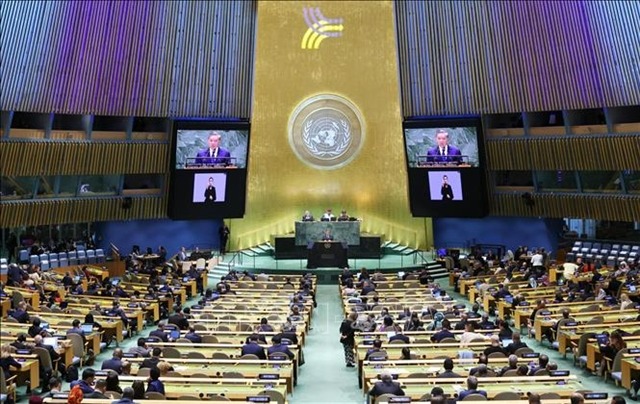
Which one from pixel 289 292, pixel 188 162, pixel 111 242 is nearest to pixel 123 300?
pixel 289 292

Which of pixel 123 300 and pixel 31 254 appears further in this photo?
pixel 31 254

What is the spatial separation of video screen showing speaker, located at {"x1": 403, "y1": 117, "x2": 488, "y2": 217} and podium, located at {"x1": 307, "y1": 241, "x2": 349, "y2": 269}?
141 inches

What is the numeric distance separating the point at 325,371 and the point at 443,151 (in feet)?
46.3

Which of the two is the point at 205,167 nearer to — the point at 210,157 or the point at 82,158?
the point at 210,157

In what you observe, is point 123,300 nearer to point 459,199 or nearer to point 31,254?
point 31,254

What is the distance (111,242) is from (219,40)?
29.0ft

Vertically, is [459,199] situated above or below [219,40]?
below

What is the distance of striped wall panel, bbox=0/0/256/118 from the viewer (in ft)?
80.2

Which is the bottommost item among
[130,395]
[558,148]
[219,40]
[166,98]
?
[130,395]

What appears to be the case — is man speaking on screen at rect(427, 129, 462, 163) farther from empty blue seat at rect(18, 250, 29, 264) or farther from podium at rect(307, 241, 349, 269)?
empty blue seat at rect(18, 250, 29, 264)

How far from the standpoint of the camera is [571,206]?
87.8 ft

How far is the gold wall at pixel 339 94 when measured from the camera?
2966cm

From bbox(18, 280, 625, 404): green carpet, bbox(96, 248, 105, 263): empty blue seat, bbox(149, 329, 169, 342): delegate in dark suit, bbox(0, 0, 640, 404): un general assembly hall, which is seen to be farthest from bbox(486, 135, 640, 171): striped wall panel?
bbox(149, 329, 169, 342): delegate in dark suit

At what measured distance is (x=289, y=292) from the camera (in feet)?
65.5
